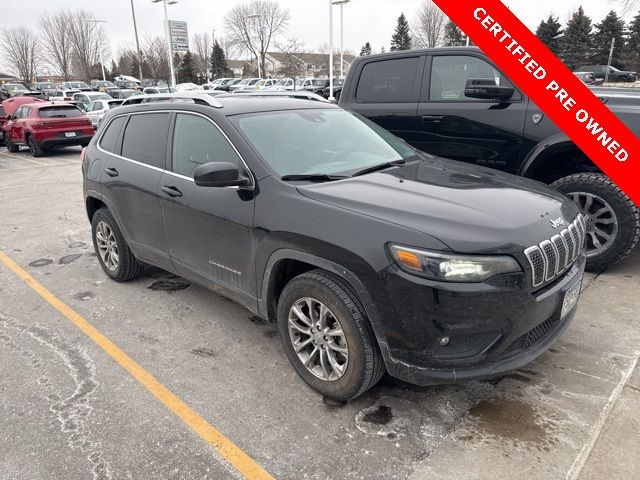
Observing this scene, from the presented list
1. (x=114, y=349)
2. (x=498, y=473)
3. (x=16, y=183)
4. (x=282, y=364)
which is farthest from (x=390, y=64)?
(x=16, y=183)

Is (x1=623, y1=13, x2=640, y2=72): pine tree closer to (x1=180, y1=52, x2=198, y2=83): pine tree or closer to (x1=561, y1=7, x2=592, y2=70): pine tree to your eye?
(x1=561, y1=7, x2=592, y2=70): pine tree

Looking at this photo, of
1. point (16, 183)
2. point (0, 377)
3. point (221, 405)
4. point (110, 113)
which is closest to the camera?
point (221, 405)

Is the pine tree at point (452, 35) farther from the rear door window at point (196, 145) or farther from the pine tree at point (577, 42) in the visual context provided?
the rear door window at point (196, 145)

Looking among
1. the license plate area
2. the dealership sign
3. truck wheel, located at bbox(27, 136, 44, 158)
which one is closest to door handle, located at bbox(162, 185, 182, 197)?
the license plate area

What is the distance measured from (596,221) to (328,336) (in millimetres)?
3194

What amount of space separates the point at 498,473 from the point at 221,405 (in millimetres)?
1548

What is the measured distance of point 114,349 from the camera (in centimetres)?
358

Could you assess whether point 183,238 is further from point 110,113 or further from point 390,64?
point 390,64

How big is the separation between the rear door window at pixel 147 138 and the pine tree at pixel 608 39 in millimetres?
60545

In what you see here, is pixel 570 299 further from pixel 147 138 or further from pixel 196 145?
pixel 147 138

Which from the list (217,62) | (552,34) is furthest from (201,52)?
(552,34)

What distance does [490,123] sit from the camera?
16.1ft

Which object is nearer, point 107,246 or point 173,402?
point 173,402

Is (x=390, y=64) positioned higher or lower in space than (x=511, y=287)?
higher
